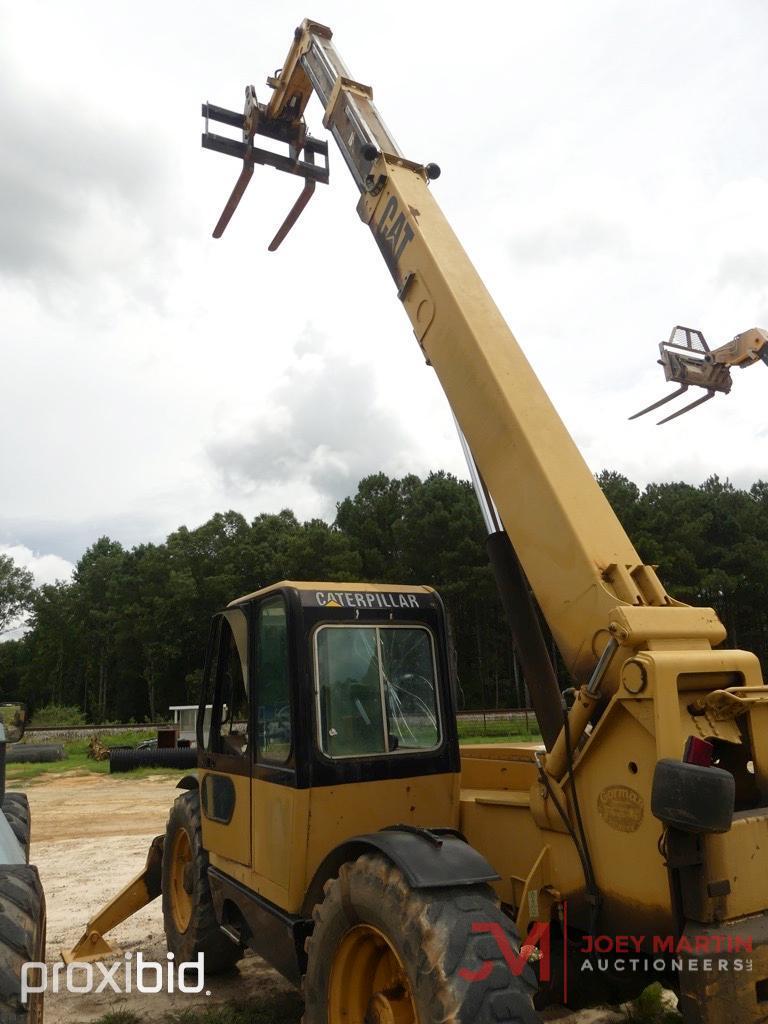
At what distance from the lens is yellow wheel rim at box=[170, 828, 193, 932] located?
17.6 ft

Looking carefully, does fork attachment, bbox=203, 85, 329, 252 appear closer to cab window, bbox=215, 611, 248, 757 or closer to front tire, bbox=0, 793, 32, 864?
cab window, bbox=215, 611, 248, 757

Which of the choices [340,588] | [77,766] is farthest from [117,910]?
[77,766]

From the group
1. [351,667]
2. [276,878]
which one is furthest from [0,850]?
[351,667]

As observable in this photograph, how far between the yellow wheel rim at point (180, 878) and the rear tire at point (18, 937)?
2.30 meters

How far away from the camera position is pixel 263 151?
19.5 feet

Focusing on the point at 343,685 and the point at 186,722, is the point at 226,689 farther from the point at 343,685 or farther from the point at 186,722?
the point at 186,722

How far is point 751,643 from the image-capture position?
45.6m

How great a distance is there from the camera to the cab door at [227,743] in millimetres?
4254

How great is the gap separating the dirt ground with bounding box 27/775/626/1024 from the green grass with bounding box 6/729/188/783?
853 mm

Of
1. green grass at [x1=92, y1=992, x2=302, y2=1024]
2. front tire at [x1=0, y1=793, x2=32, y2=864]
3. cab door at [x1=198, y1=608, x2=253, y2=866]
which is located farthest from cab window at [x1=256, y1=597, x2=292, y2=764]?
front tire at [x1=0, y1=793, x2=32, y2=864]

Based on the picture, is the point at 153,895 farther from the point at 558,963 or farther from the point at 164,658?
the point at 164,658

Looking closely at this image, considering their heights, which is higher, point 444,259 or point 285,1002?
point 444,259

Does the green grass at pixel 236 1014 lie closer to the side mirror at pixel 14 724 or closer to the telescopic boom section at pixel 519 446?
the side mirror at pixel 14 724

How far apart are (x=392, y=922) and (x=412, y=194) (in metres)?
3.72
